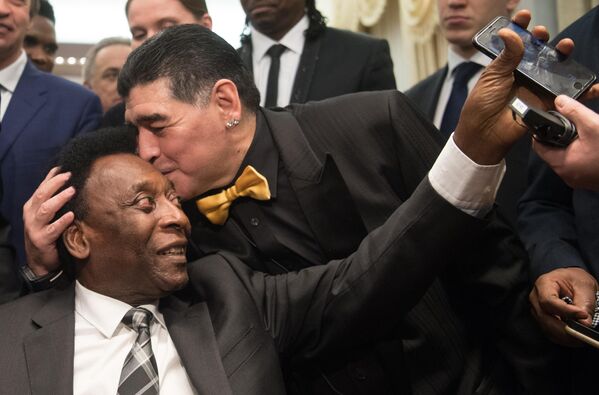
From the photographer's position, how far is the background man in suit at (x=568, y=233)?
2148 mm

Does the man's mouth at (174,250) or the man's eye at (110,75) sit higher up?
the man's mouth at (174,250)

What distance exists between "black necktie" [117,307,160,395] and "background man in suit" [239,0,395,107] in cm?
129

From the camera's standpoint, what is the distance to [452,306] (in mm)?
2613

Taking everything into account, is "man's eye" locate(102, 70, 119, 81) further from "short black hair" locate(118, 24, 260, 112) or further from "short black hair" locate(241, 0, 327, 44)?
"short black hair" locate(118, 24, 260, 112)

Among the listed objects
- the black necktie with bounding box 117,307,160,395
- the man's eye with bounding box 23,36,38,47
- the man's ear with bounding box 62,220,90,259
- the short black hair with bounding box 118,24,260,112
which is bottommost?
the man's eye with bounding box 23,36,38,47

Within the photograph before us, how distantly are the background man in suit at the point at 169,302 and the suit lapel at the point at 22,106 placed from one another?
72 centimetres

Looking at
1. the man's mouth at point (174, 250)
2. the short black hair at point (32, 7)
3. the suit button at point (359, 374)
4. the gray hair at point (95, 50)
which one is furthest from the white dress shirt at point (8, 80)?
the suit button at point (359, 374)

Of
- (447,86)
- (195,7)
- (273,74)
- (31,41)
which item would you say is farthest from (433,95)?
(31,41)

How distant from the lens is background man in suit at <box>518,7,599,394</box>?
2.15 m

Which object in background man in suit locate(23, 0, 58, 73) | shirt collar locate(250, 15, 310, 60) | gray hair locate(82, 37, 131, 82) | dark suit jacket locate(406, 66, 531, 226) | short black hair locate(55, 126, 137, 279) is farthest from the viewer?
gray hair locate(82, 37, 131, 82)

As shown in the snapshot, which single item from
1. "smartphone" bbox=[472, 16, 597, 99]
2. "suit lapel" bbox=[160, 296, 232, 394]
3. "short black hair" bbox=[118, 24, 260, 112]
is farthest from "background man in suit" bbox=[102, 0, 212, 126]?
"smartphone" bbox=[472, 16, 597, 99]

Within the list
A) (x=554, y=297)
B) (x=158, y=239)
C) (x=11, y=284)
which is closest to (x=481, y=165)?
(x=554, y=297)

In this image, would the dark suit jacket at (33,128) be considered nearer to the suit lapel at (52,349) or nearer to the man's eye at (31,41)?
the suit lapel at (52,349)

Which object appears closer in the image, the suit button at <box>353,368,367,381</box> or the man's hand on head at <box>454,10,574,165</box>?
the man's hand on head at <box>454,10,574,165</box>
